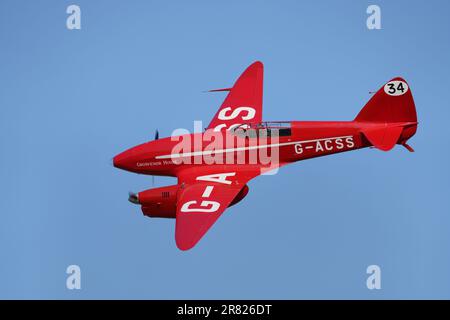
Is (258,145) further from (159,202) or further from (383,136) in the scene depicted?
(383,136)

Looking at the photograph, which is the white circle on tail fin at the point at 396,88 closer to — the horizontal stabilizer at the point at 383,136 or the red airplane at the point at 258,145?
the red airplane at the point at 258,145

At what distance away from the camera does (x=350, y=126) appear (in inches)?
1085

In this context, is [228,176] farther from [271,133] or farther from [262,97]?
[262,97]

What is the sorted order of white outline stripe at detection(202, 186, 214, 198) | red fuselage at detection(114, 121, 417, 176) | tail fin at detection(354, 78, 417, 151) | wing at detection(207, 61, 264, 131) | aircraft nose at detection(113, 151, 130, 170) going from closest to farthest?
white outline stripe at detection(202, 186, 214, 198) → tail fin at detection(354, 78, 417, 151) → red fuselage at detection(114, 121, 417, 176) → aircraft nose at detection(113, 151, 130, 170) → wing at detection(207, 61, 264, 131)

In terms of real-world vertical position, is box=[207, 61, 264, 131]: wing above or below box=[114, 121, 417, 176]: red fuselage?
above

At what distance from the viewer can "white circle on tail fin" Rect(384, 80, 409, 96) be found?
2727cm

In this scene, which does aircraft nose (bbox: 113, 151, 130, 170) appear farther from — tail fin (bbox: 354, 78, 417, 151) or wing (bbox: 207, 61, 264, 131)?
tail fin (bbox: 354, 78, 417, 151)

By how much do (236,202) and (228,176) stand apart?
1019mm

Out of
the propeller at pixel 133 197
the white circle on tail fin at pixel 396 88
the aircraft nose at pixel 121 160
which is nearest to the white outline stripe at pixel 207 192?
the propeller at pixel 133 197

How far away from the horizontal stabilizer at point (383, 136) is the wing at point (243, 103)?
4609mm

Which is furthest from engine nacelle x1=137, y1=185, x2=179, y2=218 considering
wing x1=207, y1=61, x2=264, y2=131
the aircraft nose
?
wing x1=207, y1=61, x2=264, y2=131

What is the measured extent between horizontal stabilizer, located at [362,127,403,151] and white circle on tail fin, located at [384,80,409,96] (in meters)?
1.29

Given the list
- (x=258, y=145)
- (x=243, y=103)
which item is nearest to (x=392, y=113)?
(x=258, y=145)

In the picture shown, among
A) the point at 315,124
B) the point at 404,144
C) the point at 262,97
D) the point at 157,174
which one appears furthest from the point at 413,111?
the point at 157,174
